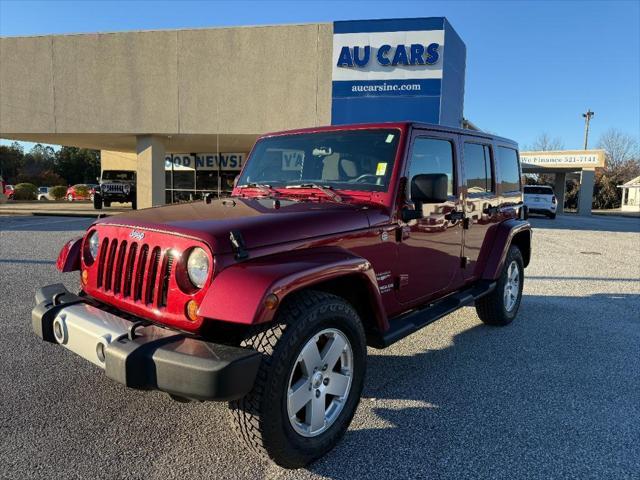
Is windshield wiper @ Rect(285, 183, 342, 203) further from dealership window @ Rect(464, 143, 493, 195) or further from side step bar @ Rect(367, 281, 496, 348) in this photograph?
dealership window @ Rect(464, 143, 493, 195)

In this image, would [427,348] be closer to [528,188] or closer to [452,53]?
[452,53]

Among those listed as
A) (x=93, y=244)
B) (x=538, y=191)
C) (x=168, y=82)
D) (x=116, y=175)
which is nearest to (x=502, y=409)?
(x=93, y=244)

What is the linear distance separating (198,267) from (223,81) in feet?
53.8

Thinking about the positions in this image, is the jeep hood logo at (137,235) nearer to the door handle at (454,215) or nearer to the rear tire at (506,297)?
the door handle at (454,215)

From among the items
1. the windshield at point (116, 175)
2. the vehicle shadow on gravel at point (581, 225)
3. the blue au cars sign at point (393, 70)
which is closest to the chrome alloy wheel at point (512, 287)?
the blue au cars sign at point (393, 70)

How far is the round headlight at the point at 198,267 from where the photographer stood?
2389 mm

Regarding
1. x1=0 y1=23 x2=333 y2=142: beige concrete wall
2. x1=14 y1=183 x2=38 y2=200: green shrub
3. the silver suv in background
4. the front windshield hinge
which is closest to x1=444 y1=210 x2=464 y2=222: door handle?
the front windshield hinge

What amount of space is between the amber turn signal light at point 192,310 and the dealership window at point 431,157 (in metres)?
1.84

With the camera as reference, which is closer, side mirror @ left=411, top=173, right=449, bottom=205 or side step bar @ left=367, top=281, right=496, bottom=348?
side step bar @ left=367, top=281, right=496, bottom=348

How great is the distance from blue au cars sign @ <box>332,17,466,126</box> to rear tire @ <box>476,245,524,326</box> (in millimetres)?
11449

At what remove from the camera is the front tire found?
227 cm

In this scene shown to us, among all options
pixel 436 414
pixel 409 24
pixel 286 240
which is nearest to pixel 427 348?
pixel 436 414

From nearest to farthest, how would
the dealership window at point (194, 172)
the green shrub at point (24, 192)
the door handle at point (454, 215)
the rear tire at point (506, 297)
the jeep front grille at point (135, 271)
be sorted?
the jeep front grille at point (135, 271) < the door handle at point (454, 215) < the rear tire at point (506, 297) < the dealership window at point (194, 172) < the green shrub at point (24, 192)

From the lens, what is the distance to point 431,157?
3.78m
